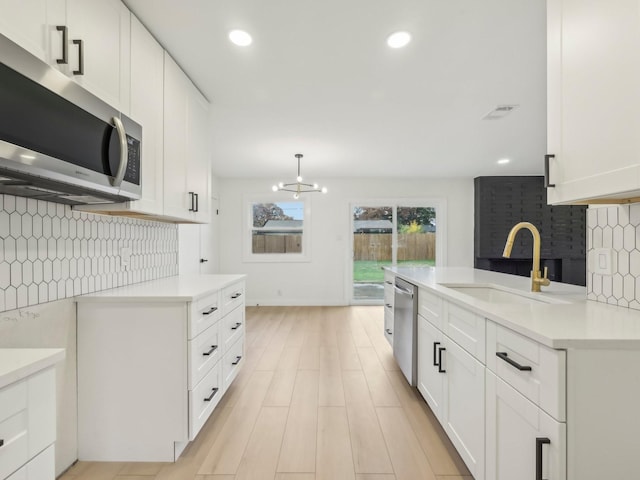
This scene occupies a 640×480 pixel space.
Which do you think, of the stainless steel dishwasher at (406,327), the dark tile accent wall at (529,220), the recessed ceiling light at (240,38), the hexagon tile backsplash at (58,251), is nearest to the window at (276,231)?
the dark tile accent wall at (529,220)

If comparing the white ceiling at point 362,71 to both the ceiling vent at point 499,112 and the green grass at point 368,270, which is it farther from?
the green grass at point 368,270

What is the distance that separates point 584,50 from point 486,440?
1535mm

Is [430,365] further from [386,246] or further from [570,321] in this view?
[386,246]

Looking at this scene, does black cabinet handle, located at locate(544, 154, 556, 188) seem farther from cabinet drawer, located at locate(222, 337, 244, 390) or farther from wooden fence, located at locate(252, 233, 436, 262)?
wooden fence, located at locate(252, 233, 436, 262)

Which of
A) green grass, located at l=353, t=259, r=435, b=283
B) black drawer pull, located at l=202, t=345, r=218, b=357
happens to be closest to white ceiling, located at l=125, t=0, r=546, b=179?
black drawer pull, located at l=202, t=345, r=218, b=357

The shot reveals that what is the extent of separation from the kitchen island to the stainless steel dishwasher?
27.2 inches

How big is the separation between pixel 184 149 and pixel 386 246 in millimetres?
4563

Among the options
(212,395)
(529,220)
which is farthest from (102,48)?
(529,220)

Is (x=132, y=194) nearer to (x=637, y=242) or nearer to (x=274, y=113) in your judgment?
(x=274, y=113)

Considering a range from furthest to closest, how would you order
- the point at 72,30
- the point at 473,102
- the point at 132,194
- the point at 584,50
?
1. the point at 473,102
2. the point at 132,194
3. the point at 72,30
4. the point at 584,50

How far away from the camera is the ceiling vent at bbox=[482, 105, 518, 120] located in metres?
2.97

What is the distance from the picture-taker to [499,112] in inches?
121

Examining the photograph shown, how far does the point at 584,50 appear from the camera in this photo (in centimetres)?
120

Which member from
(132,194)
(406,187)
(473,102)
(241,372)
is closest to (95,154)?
(132,194)
